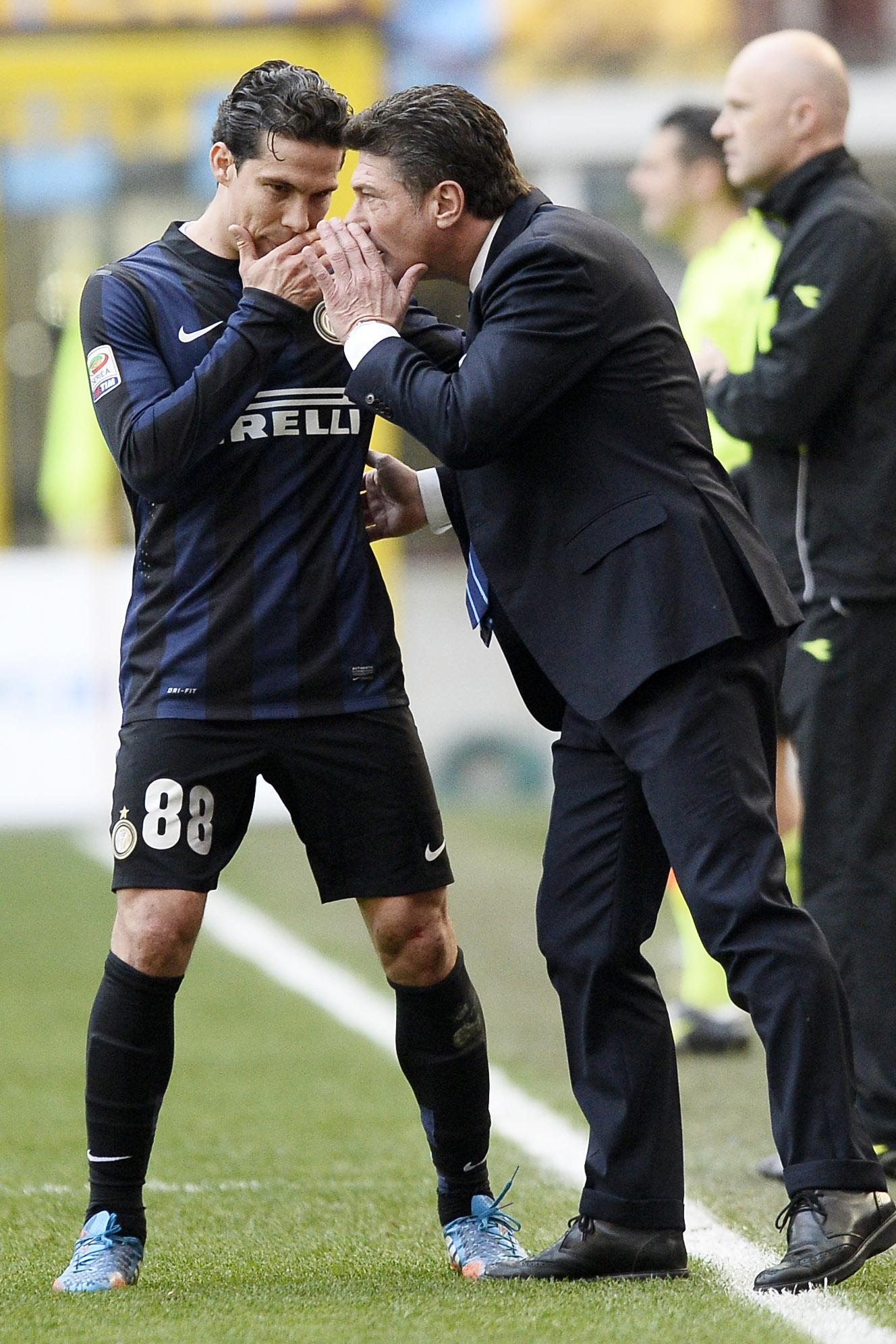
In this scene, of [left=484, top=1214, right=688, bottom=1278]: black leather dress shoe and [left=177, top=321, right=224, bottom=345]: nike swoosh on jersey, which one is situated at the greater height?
[left=177, top=321, right=224, bottom=345]: nike swoosh on jersey

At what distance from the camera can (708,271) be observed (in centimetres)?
564

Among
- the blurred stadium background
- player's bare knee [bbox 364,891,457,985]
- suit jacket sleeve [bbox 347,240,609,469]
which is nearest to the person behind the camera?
suit jacket sleeve [bbox 347,240,609,469]

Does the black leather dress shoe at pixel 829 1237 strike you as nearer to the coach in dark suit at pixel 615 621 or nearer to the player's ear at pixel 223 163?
the coach in dark suit at pixel 615 621

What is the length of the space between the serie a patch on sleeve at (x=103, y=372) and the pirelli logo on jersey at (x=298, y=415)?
211 mm

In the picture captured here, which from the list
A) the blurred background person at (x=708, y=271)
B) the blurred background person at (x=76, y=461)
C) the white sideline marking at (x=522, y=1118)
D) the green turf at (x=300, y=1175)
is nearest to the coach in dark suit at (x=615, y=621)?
the white sideline marking at (x=522, y=1118)

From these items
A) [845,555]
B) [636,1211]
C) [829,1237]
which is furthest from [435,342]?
[829,1237]

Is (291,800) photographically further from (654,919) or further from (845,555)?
(845,555)

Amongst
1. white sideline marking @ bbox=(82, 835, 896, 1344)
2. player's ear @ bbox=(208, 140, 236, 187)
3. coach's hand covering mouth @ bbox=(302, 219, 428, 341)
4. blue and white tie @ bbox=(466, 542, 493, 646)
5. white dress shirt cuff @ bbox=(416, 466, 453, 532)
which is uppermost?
player's ear @ bbox=(208, 140, 236, 187)

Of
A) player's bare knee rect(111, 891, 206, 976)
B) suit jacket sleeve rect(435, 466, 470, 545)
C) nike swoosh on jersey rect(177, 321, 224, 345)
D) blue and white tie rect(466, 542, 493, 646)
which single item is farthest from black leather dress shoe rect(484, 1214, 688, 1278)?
nike swoosh on jersey rect(177, 321, 224, 345)

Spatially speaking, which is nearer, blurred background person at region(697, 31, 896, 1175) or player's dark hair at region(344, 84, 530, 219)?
player's dark hair at region(344, 84, 530, 219)

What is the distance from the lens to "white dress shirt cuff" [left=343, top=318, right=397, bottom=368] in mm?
3314

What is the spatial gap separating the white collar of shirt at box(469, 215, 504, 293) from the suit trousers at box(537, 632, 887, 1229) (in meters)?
0.71

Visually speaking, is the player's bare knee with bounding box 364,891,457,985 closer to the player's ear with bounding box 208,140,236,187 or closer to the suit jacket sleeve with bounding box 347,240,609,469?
the suit jacket sleeve with bounding box 347,240,609,469

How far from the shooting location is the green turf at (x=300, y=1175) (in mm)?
3119
